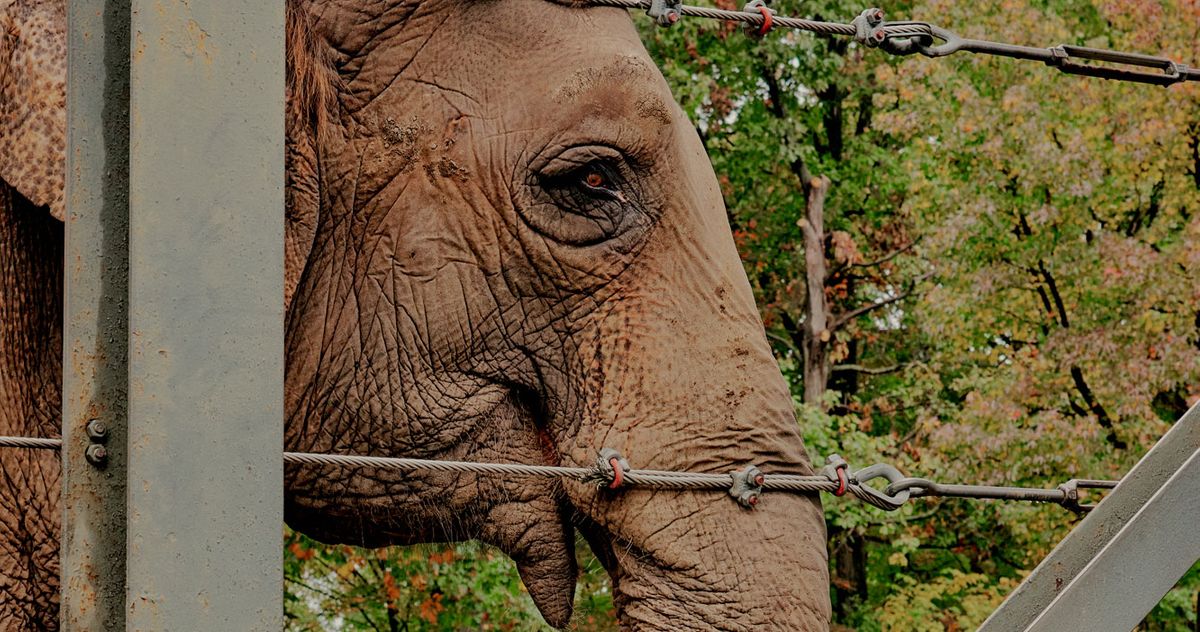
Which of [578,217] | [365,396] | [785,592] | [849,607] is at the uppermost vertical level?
[578,217]

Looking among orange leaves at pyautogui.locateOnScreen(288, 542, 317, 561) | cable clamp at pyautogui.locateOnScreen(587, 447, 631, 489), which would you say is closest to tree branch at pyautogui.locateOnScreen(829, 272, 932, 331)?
orange leaves at pyautogui.locateOnScreen(288, 542, 317, 561)

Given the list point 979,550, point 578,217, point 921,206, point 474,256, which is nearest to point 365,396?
point 474,256

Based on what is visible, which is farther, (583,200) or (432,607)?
(432,607)

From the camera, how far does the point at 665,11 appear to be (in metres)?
2.48

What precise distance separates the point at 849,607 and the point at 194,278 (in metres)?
17.9

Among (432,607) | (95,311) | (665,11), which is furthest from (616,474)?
(432,607)

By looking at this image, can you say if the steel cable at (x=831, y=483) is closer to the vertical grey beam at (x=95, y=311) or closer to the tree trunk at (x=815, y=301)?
the vertical grey beam at (x=95, y=311)

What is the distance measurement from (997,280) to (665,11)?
40.1ft

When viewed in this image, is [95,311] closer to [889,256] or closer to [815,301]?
[815,301]

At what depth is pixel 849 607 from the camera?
1878 cm

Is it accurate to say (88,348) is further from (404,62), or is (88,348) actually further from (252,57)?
(404,62)

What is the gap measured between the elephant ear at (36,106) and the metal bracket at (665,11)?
0.99 meters

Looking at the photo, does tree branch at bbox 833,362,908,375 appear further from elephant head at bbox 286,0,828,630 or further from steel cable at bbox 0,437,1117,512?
steel cable at bbox 0,437,1117,512

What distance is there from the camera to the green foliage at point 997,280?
12180mm
